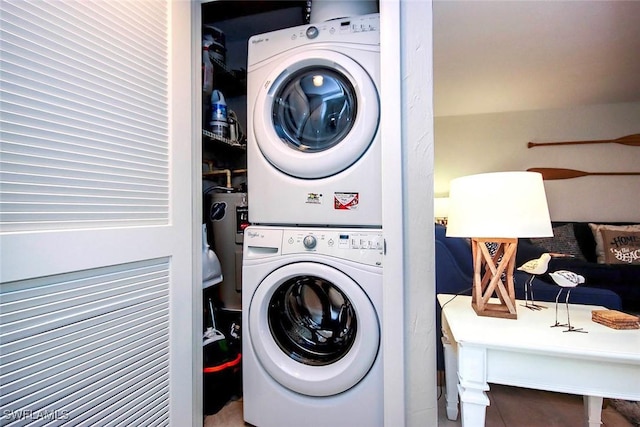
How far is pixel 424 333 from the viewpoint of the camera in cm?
95

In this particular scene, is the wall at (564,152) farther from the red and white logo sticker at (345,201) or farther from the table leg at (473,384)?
the table leg at (473,384)

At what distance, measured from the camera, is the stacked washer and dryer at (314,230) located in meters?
1.01

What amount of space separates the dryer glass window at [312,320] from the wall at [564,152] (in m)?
2.97

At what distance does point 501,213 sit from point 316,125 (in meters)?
0.77

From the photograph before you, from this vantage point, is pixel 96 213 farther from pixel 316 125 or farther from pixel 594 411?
pixel 594 411

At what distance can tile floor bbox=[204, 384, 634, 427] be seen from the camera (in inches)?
48.3

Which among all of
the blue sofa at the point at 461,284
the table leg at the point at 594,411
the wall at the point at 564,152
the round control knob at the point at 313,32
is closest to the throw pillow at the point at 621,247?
the wall at the point at 564,152

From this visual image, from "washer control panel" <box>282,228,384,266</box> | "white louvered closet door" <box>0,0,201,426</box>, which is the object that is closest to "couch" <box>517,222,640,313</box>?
"washer control panel" <box>282,228,384,266</box>

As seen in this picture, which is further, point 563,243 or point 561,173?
point 561,173

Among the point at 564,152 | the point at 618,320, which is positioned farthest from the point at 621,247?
the point at 618,320

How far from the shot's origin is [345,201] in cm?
107

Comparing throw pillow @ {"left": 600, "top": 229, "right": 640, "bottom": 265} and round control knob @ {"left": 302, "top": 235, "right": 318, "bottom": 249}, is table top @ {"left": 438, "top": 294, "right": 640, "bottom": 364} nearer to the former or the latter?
round control knob @ {"left": 302, "top": 235, "right": 318, "bottom": 249}

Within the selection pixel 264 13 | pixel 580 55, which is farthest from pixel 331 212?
pixel 580 55

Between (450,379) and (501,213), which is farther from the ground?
(501,213)
